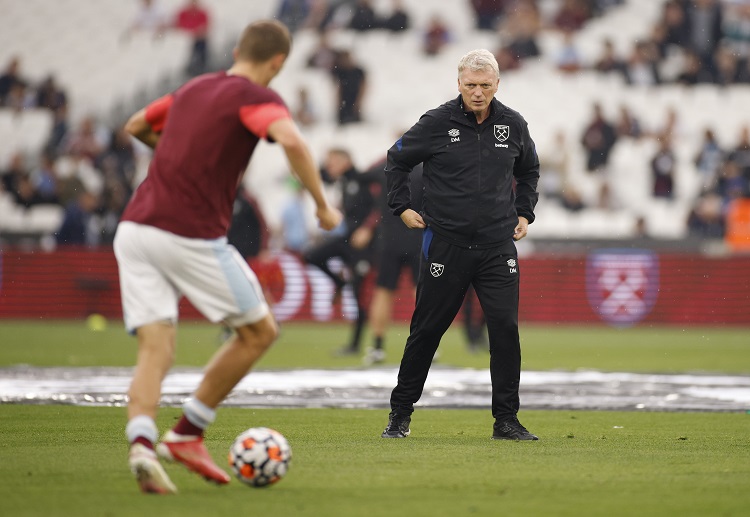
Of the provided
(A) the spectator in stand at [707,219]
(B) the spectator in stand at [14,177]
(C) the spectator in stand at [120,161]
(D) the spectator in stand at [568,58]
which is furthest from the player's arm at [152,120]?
(D) the spectator in stand at [568,58]

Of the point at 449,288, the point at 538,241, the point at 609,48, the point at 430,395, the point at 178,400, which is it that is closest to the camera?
the point at 449,288

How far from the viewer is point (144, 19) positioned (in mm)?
32188

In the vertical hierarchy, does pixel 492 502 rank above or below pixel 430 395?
above

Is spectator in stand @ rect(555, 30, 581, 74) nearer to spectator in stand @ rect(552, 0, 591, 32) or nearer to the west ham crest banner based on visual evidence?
spectator in stand @ rect(552, 0, 591, 32)

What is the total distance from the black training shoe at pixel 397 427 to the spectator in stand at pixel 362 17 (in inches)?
898

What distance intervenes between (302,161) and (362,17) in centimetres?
2490

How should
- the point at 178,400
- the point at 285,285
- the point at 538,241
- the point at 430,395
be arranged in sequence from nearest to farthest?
the point at 178,400 < the point at 430,395 < the point at 285,285 < the point at 538,241

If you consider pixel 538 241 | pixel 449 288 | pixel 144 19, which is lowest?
pixel 538 241

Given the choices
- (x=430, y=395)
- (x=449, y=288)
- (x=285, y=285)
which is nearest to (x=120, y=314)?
(x=285, y=285)

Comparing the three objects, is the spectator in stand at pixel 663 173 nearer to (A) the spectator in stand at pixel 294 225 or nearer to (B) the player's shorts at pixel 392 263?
(A) the spectator in stand at pixel 294 225

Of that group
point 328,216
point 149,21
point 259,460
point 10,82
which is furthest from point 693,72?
point 259,460

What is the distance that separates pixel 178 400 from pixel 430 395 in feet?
7.07

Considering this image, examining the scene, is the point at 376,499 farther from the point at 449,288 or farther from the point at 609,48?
the point at 609,48

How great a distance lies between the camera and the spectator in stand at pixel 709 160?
26.7m
